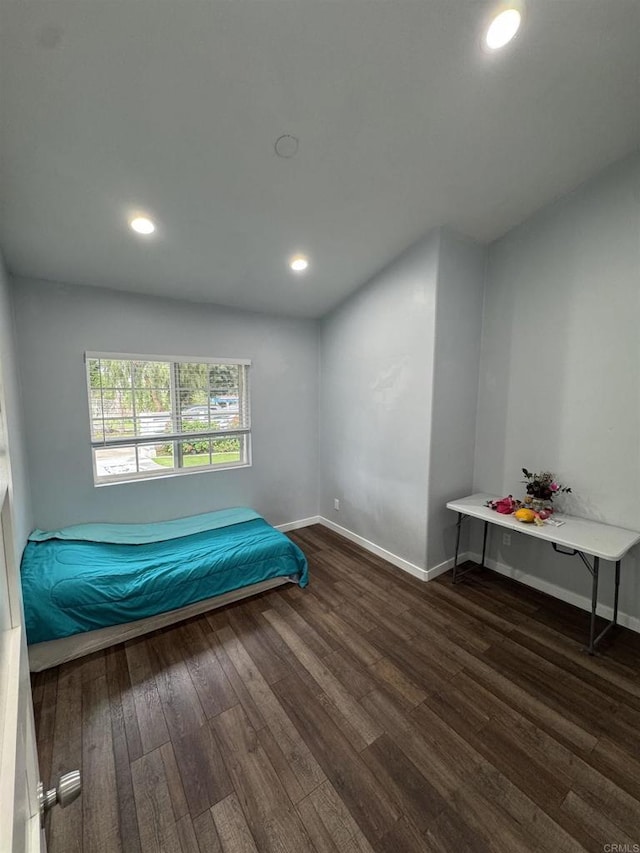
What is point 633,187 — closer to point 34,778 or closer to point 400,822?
point 400,822

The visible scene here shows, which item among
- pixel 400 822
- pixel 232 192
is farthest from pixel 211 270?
pixel 400 822

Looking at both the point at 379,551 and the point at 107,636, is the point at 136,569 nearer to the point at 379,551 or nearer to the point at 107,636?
the point at 107,636

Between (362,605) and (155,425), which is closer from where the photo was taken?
(362,605)

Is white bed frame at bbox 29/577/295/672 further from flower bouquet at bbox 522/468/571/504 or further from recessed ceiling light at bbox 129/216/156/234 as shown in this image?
recessed ceiling light at bbox 129/216/156/234

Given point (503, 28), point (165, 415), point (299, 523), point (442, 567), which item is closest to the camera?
point (503, 28)

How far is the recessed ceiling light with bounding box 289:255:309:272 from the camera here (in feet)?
8.82

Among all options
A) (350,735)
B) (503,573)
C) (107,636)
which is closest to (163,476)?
(107,636)

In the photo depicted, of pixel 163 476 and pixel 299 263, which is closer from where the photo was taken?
pixel 299 263

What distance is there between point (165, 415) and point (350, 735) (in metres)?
2.75

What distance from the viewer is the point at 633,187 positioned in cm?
210

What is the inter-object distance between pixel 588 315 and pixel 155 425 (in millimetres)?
3599

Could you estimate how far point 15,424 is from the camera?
7.17 feet

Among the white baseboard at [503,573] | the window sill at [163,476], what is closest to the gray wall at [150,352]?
the window sill at [163,476]

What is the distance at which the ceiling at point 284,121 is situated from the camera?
1.31 m
